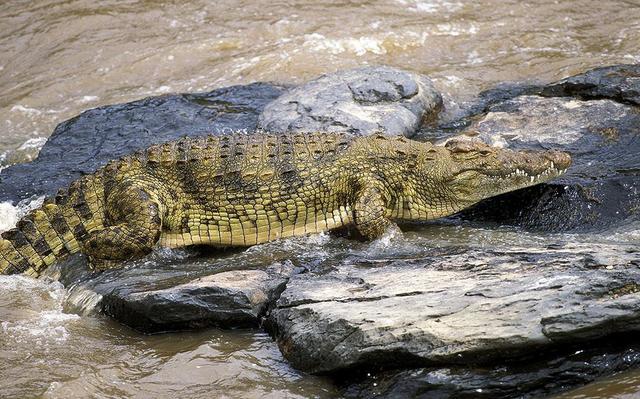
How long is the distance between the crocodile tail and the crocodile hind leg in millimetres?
360

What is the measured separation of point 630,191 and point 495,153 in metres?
1.01

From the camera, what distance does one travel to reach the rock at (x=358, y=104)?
309 inches

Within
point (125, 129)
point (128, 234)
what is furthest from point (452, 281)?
point (125, 129)

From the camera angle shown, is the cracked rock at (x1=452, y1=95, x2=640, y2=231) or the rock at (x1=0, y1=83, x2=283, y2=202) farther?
the rock at (x1=0, y1=83, x2=283, y2=202)

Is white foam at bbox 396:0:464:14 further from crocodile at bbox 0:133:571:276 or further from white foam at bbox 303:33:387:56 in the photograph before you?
crocodile at bbox 0:133:571:276

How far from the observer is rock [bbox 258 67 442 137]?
7.84 meters

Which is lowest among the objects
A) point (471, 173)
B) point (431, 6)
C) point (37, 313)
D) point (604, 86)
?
point (37, 313)

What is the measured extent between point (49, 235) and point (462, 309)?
3534 mm

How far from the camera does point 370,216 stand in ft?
19.9

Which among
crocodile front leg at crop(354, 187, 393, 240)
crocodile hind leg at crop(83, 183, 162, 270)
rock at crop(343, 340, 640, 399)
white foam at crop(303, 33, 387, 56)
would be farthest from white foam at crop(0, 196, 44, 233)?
white foam at crop(303, 33, 387, 56)

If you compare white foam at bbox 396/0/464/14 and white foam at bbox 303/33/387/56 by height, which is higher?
white foam at bbox 396/0/464/14

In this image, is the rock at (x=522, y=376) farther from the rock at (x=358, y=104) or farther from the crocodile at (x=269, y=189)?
the rock at (x=358, y=104)

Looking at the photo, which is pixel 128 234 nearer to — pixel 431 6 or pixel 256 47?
A: pixel 256 47

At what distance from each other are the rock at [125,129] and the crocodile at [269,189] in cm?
130
